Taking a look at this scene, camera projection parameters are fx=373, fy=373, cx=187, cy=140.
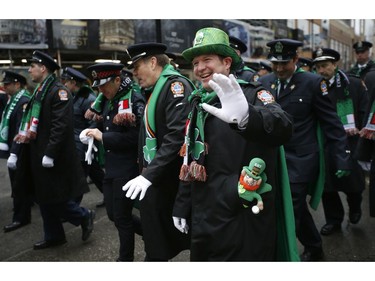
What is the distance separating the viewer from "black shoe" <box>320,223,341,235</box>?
427 cm

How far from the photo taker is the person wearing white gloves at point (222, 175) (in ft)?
6.22

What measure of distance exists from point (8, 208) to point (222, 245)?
470 centimetres

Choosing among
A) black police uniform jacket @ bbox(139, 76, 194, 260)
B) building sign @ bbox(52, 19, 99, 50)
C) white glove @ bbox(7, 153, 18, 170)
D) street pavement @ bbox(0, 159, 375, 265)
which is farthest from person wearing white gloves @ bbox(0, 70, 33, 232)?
building sign @ bbox(52, 19, 99, 50)

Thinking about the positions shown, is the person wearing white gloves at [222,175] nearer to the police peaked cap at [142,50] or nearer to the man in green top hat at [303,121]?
the police peaked cap at [142,50]

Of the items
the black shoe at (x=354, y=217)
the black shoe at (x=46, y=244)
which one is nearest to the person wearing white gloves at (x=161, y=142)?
the black shoe at (x=46, y=244)

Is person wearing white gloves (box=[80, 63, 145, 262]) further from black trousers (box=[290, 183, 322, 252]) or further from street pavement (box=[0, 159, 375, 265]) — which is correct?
black trousers (box=[290, 183, 322, 252])

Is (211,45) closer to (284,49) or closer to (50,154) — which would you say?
(284,49)

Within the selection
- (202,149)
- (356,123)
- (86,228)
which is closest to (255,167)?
(202,149)

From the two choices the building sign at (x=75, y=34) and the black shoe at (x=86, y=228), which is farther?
the building sign at (x=75, y=34)

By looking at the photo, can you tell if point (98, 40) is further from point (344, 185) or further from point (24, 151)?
point (344, 185)

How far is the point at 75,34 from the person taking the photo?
44.0ft

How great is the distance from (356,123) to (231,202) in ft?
12.0

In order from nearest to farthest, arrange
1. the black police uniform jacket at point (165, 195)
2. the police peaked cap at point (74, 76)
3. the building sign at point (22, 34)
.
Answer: the black police uniform jacket at point (165, 195) < the police peaked cap at point (74, 76) < the building sign at point (22, 34)

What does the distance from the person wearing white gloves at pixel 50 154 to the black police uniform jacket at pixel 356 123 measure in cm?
267
